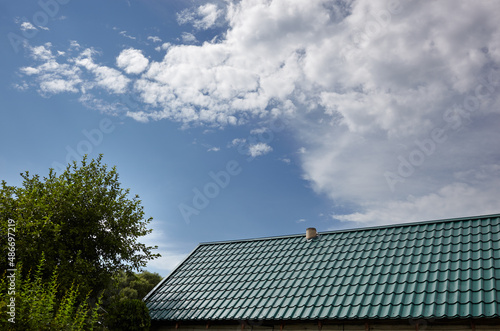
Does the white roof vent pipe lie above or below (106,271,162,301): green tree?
below

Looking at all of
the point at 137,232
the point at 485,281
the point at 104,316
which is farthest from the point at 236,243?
the point at 485,281

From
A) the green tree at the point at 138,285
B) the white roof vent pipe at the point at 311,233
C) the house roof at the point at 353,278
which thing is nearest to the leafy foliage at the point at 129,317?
the house roof at the point at 353,278

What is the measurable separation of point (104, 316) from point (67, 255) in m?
4.16

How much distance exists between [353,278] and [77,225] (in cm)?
1548

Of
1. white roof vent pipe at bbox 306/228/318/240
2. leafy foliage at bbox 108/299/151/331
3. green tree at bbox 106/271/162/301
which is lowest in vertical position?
leafy foliage at bbox 108/299/151/331

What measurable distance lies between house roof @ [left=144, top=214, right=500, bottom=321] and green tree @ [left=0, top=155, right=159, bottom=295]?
3.44 meters

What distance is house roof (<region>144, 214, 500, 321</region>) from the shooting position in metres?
14.0

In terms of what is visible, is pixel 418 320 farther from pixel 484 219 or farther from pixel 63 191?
pixel 63 191

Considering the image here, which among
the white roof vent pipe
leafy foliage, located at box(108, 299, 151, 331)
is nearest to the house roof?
the white roof vent pipe

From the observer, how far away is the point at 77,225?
22531 millimetres

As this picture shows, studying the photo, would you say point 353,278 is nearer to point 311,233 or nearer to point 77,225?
point 311,233

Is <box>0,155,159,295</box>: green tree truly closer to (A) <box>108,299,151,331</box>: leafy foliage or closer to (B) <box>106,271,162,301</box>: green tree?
(A) <box>108,299,151,331</box>: leafy foliage

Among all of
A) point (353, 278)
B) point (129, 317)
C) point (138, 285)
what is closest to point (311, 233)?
point (353, 278)

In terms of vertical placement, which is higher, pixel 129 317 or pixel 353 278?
pixel 353 278
